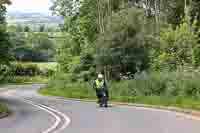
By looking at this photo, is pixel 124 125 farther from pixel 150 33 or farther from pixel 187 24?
pixel 150 33

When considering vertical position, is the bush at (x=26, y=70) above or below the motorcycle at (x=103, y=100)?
below

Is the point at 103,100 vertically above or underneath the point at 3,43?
underneath

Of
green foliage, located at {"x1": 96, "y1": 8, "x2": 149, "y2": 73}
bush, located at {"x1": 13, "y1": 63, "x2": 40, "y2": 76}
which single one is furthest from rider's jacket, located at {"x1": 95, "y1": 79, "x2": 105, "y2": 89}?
bush, located at {"x1": 13, "y1": 63, "x2": 40, "y2": 76}

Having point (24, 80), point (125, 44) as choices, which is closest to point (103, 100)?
point (125, 44)

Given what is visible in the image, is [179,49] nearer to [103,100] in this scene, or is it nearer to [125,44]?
[125,44]

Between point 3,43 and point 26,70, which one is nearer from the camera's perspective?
point 3,43

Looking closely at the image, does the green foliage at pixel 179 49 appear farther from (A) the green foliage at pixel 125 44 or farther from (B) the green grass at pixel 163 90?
(B) the green grass at pixel 163 90

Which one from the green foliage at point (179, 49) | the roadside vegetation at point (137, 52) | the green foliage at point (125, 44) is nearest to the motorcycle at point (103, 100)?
the roadside vegetation at point (137, 52)

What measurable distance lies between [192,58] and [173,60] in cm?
276

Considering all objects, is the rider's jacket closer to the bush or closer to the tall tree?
the tall tree

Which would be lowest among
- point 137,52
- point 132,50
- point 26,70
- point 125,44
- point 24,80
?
point 24,80

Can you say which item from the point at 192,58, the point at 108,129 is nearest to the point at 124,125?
the point at 108,129

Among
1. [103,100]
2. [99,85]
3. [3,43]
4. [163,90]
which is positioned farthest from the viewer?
[3,43]

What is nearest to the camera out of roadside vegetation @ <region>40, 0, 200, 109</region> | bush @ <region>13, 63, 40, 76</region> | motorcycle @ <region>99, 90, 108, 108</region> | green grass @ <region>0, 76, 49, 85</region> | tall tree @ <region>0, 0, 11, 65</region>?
motorcycle @ <region>99, 90, 108, 108</region>
